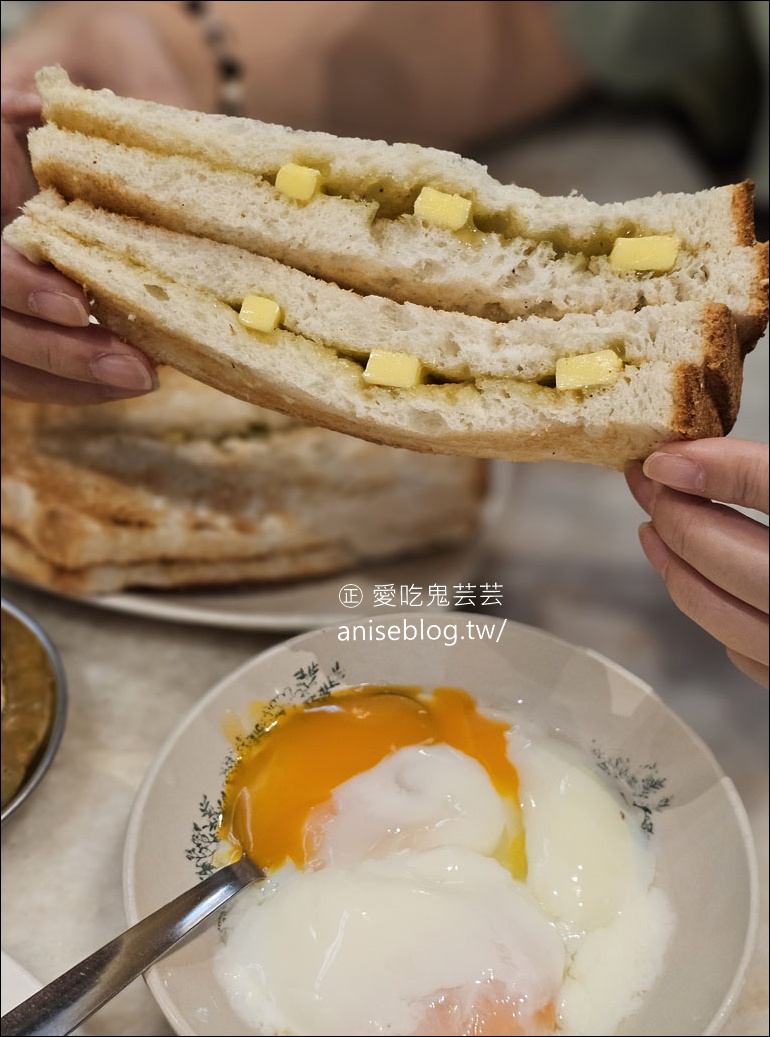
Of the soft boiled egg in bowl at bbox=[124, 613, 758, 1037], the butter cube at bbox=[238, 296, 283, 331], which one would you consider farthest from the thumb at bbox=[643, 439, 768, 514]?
the butter cube at bbox=[238, 296, 283, 331]

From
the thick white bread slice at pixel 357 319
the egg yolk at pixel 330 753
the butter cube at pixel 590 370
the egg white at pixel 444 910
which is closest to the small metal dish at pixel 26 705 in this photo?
the egg yolk at pixel 330 753

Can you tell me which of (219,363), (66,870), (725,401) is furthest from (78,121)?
(66,870)

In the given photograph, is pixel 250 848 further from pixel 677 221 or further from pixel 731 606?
pixel 677 221

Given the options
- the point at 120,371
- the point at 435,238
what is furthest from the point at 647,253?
the point at 120,371

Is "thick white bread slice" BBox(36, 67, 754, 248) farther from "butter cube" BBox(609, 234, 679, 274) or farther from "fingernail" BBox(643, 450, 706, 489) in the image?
"fingernail" BBox(643, 450, 706, 489)

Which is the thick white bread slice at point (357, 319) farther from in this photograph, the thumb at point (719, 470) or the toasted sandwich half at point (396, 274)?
the thumb at point (719, 470)

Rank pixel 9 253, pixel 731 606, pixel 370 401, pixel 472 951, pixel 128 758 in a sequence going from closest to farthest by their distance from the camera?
1. pixel 472 951
2. pixel 731 606
3. pixel 370 401
4. pixel 9 253
5. pixel 128 758
